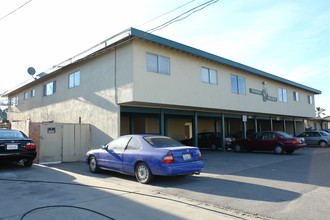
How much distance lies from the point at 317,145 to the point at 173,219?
22.5m

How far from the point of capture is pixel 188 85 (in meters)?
14.9

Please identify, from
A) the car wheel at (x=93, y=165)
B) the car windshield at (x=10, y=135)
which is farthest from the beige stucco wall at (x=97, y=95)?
the car windshield at (x=10, y=135)

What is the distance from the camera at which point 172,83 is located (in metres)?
14.0

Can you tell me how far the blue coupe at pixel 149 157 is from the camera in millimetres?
7326

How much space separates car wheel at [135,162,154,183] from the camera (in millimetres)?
7598

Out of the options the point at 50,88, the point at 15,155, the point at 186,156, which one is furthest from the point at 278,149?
the point at 50,88

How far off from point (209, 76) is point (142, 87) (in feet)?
19.0

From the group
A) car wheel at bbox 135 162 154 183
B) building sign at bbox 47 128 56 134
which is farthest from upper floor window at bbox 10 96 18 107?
car wheel at bbox 135 162 154 183

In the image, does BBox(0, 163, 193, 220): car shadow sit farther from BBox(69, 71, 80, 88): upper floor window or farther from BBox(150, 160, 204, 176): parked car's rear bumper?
BBox(69, 71, 80, 88): upper floor window

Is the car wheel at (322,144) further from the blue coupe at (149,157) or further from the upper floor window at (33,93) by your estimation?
the upper floor window at (33,93)

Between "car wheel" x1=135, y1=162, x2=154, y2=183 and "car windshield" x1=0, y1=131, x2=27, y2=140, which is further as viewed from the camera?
"car windshield" x1=0, y1=131, x2=27, y2=140

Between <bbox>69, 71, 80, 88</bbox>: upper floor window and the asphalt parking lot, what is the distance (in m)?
8.11

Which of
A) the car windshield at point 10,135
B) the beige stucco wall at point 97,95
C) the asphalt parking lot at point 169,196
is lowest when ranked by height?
the asphalt parking lot at point 169,196

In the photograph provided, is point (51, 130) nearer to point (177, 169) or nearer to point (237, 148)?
point (177, 169)
